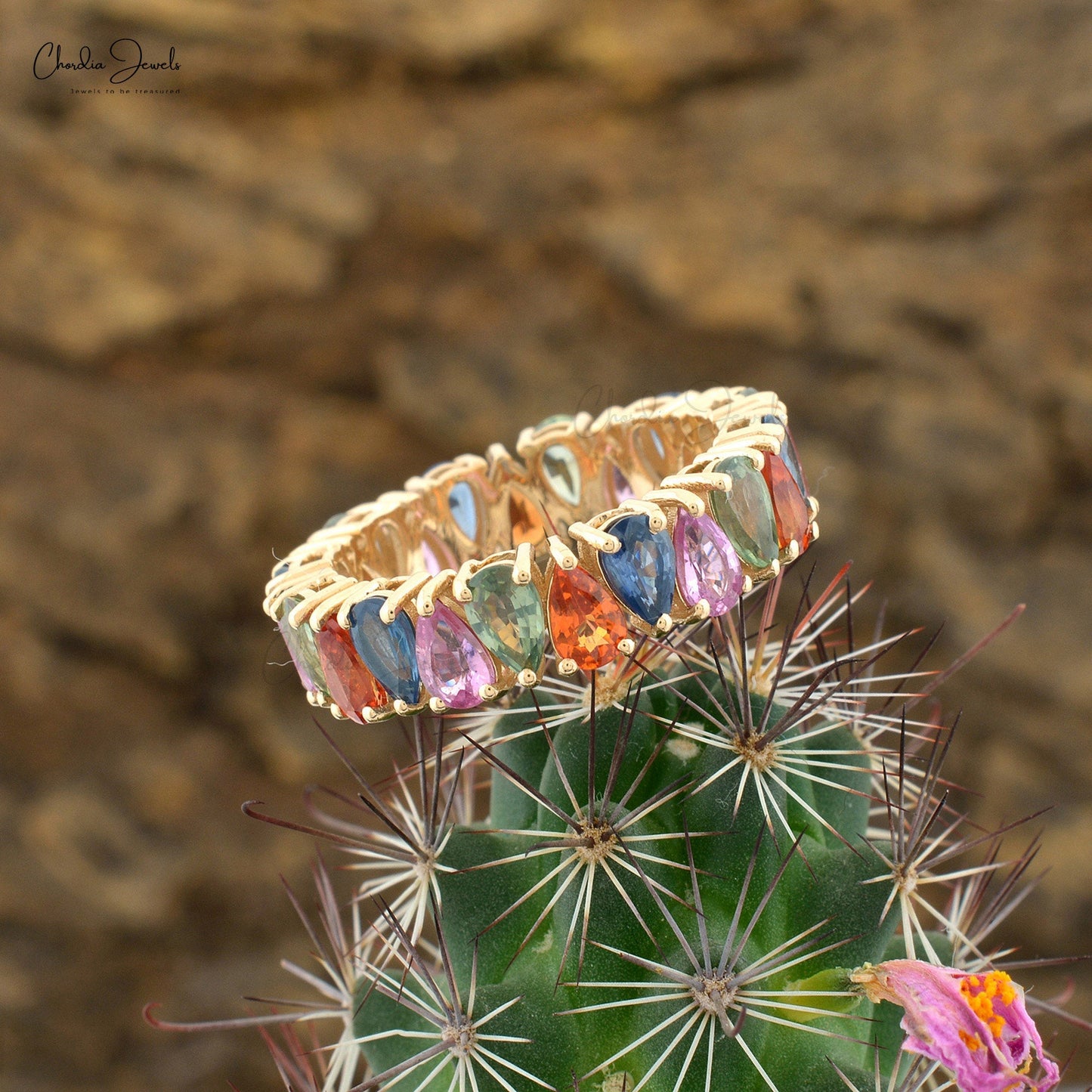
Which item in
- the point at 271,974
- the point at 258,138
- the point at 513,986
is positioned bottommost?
the point at 271,974

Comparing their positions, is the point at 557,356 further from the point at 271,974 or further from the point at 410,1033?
the point at 410,1033

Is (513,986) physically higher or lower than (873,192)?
lower

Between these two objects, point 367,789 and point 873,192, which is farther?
point 873,192

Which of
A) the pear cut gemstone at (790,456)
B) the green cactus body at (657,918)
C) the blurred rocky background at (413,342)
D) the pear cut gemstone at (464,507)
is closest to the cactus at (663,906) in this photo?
the green cactus body at (657,918)

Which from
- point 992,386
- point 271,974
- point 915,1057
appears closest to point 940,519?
point 992,386

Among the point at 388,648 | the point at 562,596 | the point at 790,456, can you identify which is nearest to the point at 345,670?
the point at 388,648
